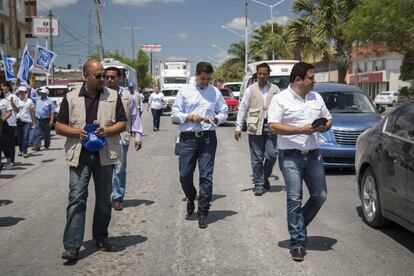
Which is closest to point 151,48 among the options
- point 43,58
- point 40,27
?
point 40,27

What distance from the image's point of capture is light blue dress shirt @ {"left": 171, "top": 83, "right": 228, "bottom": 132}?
6414mm

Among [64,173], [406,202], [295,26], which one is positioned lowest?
[64,173]

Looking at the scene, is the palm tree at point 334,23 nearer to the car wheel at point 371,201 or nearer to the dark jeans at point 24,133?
the dark jeans at point 24,133

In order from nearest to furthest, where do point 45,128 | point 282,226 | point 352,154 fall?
point 282,226, point 352,154, point 45,128

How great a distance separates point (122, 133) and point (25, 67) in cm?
1204

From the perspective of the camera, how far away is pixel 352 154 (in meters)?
9.88

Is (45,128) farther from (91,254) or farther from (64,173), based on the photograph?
(91,254)

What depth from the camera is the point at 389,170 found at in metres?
5.68

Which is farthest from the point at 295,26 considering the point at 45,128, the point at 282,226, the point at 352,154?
the point at 282,226

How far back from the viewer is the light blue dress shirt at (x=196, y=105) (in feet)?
21.0

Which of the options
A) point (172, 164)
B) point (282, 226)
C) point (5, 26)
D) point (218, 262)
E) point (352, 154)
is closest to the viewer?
point (218, 262)

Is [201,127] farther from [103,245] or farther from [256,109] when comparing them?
[256,109]

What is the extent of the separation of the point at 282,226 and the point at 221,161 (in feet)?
19.6

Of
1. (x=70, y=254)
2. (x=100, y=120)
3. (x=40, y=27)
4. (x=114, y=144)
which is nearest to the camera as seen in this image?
(x=70, y=254)
